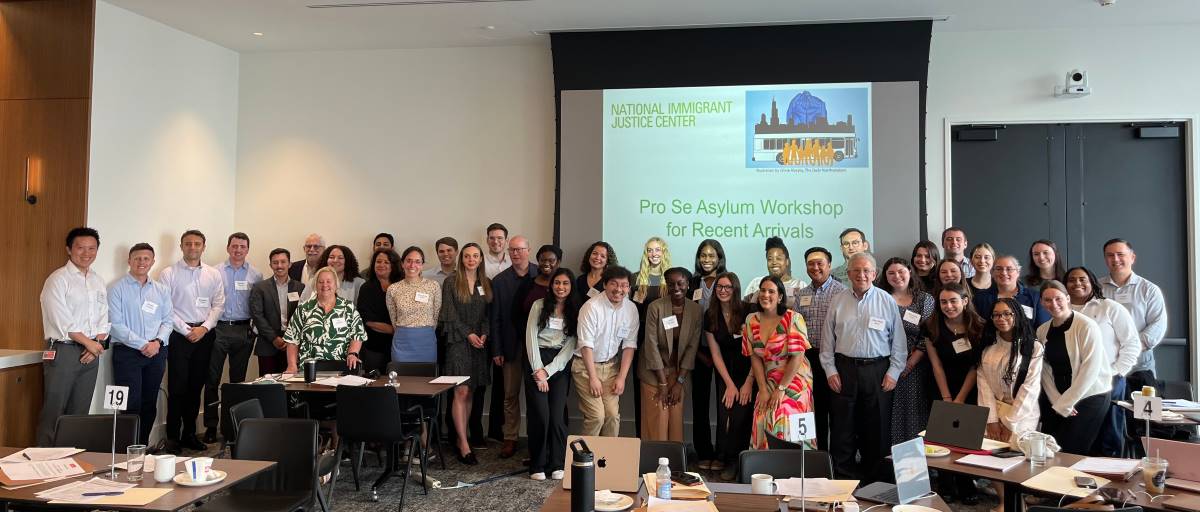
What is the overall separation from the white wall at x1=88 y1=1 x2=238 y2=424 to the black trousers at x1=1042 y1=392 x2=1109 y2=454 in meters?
6.72

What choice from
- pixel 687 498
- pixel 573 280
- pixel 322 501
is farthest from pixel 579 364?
pixel 687 498

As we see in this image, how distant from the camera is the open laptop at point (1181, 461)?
120 inches

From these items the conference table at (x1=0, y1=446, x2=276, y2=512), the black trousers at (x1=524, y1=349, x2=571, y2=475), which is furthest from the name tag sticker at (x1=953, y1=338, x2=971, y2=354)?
the conference table at (x1=0, y1=446, x2=276, y2=512)

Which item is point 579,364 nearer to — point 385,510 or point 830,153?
point 385,510

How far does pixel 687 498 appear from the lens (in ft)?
9.46

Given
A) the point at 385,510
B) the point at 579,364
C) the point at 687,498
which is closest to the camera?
the point at 687,498

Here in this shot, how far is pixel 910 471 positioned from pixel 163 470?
2931 mm

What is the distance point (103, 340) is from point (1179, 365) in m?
8.71

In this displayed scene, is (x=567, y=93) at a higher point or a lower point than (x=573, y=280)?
higher

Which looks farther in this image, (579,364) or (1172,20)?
(1172,20)

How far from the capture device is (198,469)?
122 inches

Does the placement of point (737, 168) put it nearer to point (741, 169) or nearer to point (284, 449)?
point (741, 169)

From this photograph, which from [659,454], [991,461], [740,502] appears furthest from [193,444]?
[991,461]

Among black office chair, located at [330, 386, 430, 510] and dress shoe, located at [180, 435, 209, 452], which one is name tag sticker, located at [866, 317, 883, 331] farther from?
dress shoe, located at [180, 435, 209, 452]
